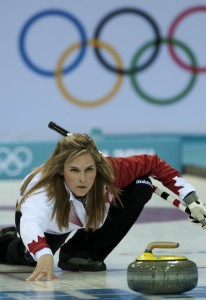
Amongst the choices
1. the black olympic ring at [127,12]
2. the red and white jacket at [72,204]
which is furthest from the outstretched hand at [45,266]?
the black olympic ring at [127,12]

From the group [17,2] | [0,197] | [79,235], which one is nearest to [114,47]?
[17,2]

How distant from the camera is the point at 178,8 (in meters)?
13.9

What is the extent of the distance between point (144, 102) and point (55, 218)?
843 cm

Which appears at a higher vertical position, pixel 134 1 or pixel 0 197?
pixel 134 1

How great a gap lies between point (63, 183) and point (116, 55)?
8.47 metres

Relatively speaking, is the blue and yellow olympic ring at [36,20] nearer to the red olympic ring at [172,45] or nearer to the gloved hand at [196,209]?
the red olympic ring at [172,45]

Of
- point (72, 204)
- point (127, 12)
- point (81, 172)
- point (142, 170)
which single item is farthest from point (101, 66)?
point (81, 172)

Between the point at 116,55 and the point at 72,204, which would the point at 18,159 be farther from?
the point at 72,204

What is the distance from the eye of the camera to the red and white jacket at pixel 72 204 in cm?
521

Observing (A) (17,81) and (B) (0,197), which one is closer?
(B) (0,197)

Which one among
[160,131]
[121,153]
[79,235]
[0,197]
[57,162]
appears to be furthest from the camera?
[160,131]

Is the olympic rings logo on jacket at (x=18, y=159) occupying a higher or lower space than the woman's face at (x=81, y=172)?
lower

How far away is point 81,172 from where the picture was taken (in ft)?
17.6

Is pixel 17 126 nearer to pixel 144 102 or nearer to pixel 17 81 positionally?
pixel 17 81
